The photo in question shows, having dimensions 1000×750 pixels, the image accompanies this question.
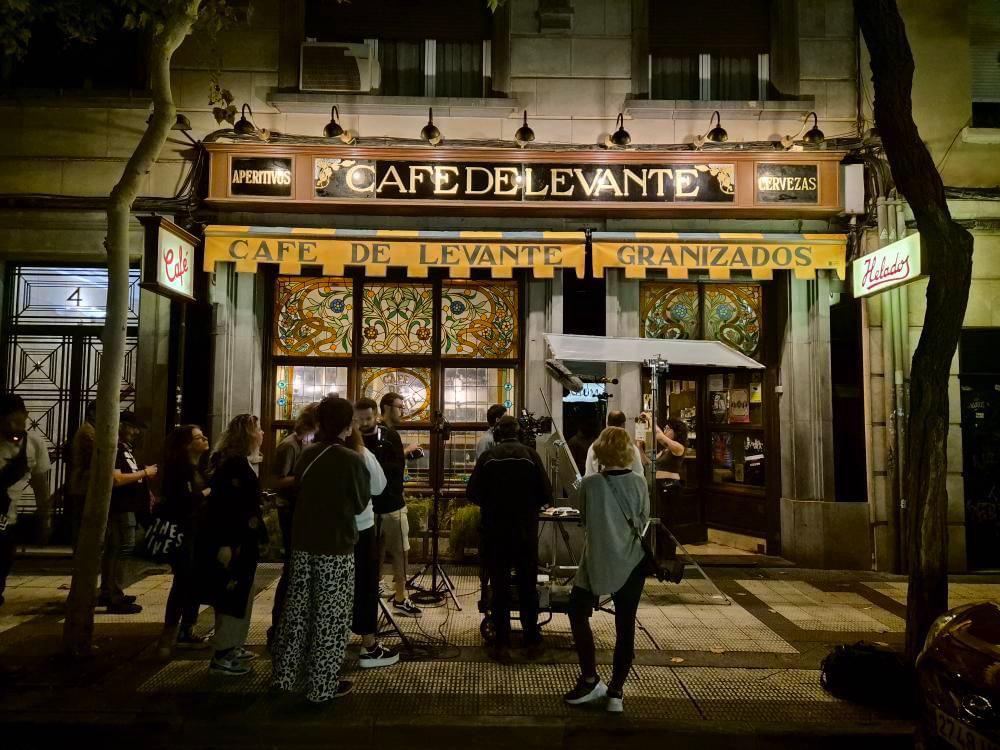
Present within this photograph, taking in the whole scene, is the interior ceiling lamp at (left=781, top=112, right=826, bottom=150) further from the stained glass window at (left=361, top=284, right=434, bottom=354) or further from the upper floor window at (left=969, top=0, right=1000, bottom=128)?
the stained glass window at (left=361, top=284, right=434, bottom=354)

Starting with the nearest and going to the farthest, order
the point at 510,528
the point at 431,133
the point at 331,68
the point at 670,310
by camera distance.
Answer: the point at 510,528 < the point at 431,133 < the point at 331,68 < the point at 670,310

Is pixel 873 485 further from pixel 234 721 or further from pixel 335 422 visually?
pixel 234 721

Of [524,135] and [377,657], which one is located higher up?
[524,135]

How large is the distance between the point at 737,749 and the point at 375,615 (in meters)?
2.83

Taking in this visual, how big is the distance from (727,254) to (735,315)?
3.73 ft

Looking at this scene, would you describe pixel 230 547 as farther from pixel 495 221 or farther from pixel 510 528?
pixel 495 221

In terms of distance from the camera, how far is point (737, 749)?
4.19 meters

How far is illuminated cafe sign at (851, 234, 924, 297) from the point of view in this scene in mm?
7668

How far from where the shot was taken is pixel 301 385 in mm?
9492

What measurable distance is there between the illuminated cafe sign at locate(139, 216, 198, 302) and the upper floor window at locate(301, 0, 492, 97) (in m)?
3.99

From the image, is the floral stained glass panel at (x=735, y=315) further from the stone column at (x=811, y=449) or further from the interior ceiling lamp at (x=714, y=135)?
the interior ceiling lamp at (x=714, y=135)

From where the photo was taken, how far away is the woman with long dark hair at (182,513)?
5320 mm

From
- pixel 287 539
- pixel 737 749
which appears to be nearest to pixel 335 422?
pixel 287 539

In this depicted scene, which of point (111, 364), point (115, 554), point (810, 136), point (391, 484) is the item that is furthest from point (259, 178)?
point (810, 136)
